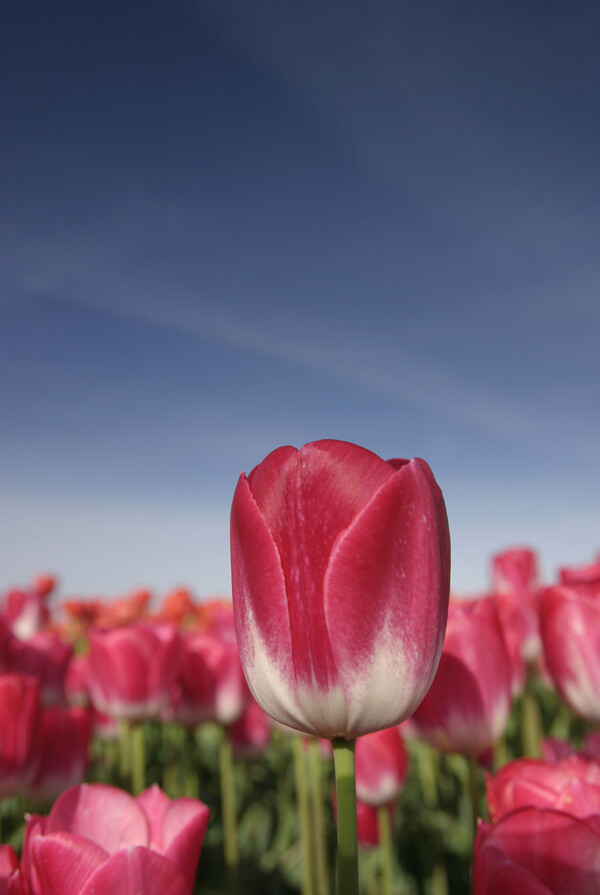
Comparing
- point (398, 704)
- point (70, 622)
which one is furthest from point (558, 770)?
point (70, 622)

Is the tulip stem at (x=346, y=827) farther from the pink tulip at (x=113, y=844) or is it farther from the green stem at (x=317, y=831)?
the green stem at (x=317, y=831)

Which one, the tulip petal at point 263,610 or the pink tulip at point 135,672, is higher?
the tulip petal at point 263,610

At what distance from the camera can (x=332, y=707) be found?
708mm

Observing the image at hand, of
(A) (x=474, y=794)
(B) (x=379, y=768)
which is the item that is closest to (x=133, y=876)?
(A) (x=474, y=794)

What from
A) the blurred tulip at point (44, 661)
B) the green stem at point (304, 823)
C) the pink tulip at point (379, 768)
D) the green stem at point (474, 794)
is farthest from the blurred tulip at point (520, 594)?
the blurred tulip at point (44, 661)

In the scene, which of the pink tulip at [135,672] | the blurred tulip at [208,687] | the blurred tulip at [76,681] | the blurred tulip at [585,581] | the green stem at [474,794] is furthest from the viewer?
the blurred tulip at [76,681]

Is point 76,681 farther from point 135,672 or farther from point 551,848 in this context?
point 551,848

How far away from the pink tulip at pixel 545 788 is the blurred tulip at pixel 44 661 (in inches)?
72.5

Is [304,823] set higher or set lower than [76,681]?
lower

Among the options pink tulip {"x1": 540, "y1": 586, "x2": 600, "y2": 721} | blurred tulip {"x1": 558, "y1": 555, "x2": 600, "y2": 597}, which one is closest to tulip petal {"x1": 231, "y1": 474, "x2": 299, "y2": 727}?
pink tulip {"x1": 540, "y1": 586, "x2": 600, "y2": 721}

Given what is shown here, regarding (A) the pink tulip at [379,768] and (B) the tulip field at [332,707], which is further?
(A) the pink tulip at [379,768]

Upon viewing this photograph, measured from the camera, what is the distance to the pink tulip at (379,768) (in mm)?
1913

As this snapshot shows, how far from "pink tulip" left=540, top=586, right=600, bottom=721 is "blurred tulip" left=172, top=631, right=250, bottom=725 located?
3.41 feet

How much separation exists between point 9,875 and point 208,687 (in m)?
1.49
